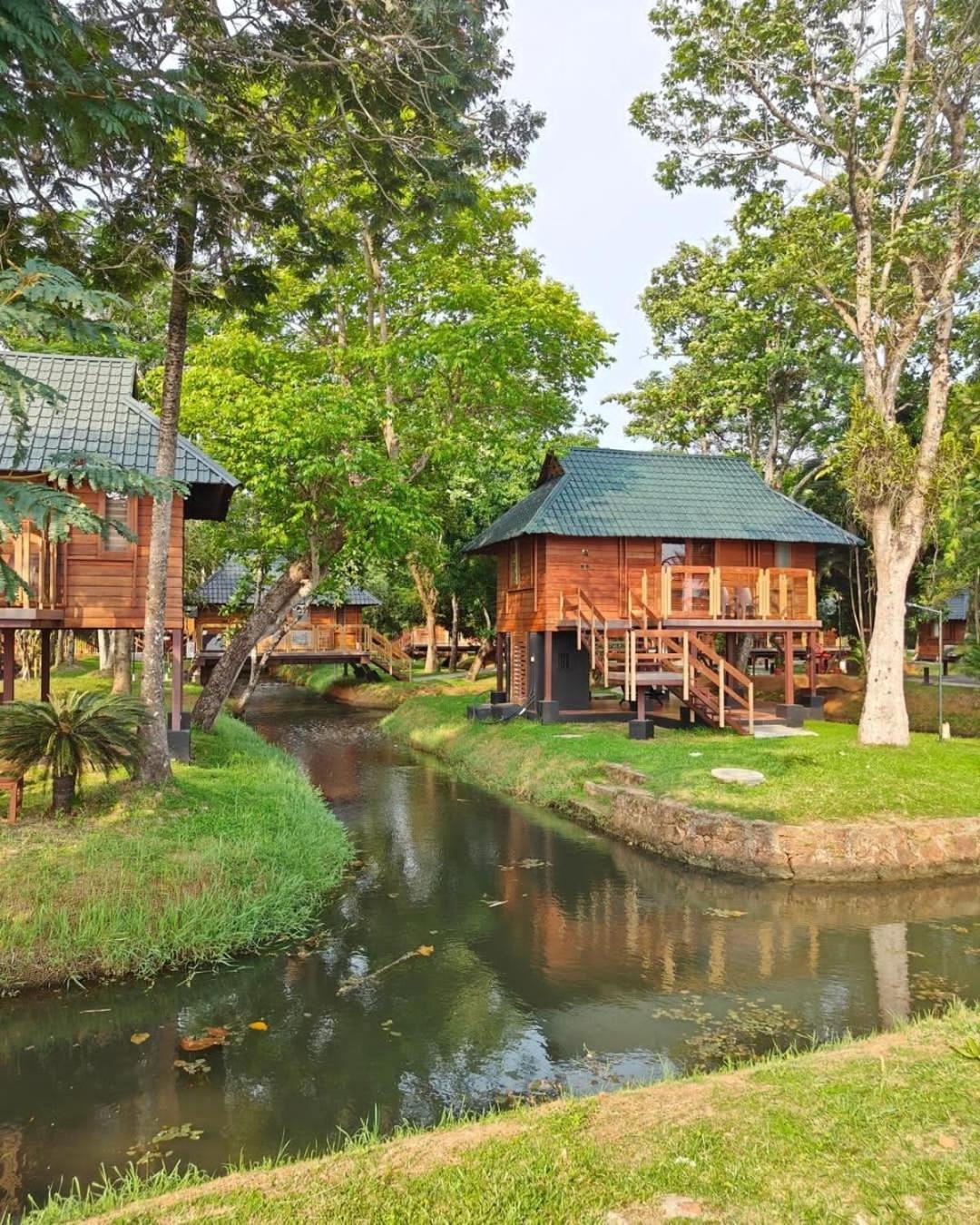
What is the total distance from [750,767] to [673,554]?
11712 mm

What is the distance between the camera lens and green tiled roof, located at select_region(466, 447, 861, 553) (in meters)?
22.9

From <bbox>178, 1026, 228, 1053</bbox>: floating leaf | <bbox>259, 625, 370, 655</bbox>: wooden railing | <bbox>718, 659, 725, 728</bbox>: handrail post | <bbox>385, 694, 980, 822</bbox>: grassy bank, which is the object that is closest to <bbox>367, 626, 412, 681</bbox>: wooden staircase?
<bbox>259, 625, 370, 655</bbox>: wooden railing

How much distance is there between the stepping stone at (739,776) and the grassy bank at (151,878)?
20.9 feet

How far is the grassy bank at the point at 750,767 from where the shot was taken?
12.8m

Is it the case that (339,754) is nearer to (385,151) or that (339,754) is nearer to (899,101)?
(385,151)

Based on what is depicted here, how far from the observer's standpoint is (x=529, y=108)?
38.4 feet

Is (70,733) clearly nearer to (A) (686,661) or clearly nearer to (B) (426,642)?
(A) (686,661)

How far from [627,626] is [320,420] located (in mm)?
8457

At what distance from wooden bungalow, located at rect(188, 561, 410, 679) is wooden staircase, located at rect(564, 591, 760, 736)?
1491 centimetres

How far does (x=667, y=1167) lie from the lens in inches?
160

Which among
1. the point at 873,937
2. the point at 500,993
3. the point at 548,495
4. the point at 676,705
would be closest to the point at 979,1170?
the point at 500,993

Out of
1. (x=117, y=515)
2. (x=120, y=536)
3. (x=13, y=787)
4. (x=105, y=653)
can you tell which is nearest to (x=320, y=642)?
(x=105, y=653)

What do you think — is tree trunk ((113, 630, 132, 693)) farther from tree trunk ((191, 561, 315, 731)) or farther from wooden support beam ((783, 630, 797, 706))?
wooden support beam ((783, 630, 797, 706))

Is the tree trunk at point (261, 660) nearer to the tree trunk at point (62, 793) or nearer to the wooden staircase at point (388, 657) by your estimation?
Result: the wooden staircase at point (388, 657)
